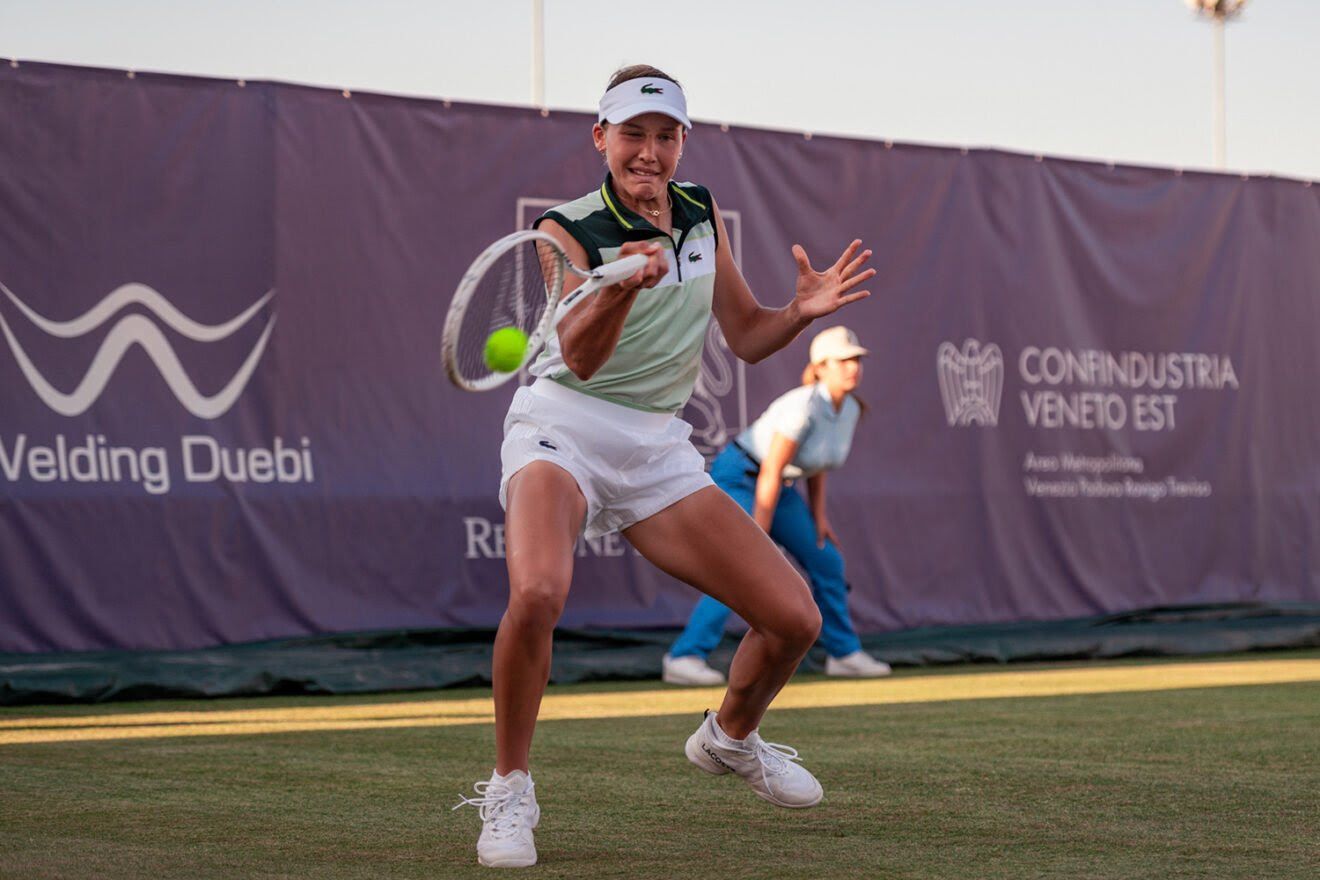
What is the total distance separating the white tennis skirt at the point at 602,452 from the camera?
4297mm

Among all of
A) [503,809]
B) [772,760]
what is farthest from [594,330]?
[772,760]

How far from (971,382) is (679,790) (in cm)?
691

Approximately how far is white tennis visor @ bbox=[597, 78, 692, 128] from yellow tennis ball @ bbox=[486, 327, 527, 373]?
1.80ft

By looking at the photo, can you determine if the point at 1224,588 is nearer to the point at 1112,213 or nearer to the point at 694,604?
the point at 1112,213

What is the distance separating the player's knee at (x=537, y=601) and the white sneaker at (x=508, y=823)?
1.16 ft

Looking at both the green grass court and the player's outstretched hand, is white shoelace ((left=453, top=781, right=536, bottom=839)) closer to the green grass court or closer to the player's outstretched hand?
the green grass court

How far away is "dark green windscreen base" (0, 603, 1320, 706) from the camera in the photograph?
8750 millimetres

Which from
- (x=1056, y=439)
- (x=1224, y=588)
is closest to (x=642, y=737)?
(x=1056, y=439)

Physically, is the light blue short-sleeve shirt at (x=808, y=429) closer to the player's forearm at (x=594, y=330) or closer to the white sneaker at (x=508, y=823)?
the player's forearm at (x=594, y=330)

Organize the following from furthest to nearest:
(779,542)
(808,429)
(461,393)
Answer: (461,393) < (779,542) < (808,429)

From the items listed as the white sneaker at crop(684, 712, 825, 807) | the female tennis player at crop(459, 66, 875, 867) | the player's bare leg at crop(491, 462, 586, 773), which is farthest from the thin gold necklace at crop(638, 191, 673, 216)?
the white sneaker at crop(684, 712, 825, 807)

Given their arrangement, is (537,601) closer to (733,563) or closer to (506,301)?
(733,563)

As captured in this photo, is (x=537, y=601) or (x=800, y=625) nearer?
(x=537, y=601)

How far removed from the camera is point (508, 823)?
400 centimetres
